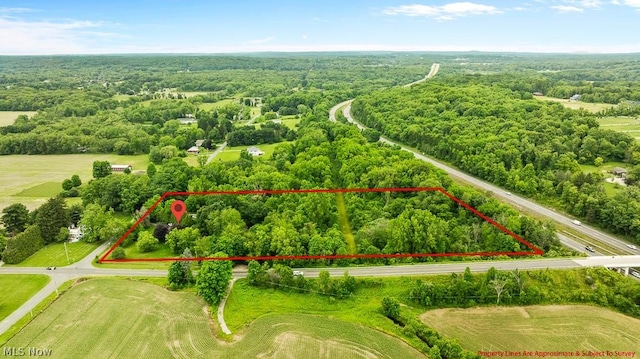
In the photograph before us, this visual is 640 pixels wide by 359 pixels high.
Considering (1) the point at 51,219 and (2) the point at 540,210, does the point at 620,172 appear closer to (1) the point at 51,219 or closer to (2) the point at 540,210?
(2) the point at 540,210

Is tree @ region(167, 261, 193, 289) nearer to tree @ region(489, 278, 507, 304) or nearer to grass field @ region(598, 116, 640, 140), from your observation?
tree @ region(489, 278, 507, 304)

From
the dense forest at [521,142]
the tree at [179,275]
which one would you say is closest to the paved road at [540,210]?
the dense forest at [521,142]

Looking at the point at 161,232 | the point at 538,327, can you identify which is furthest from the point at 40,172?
the point at 538,327

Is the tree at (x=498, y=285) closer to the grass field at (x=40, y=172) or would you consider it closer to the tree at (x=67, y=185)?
the grass field at (x=40, y=172)

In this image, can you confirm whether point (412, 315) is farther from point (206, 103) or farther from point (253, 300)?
point (206, 103)

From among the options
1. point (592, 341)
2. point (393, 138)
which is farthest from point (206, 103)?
point (592, 341)

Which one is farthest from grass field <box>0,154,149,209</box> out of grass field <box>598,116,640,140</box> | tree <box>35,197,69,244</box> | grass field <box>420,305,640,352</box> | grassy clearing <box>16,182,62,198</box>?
grass field <box>598,116,640,140</box>
